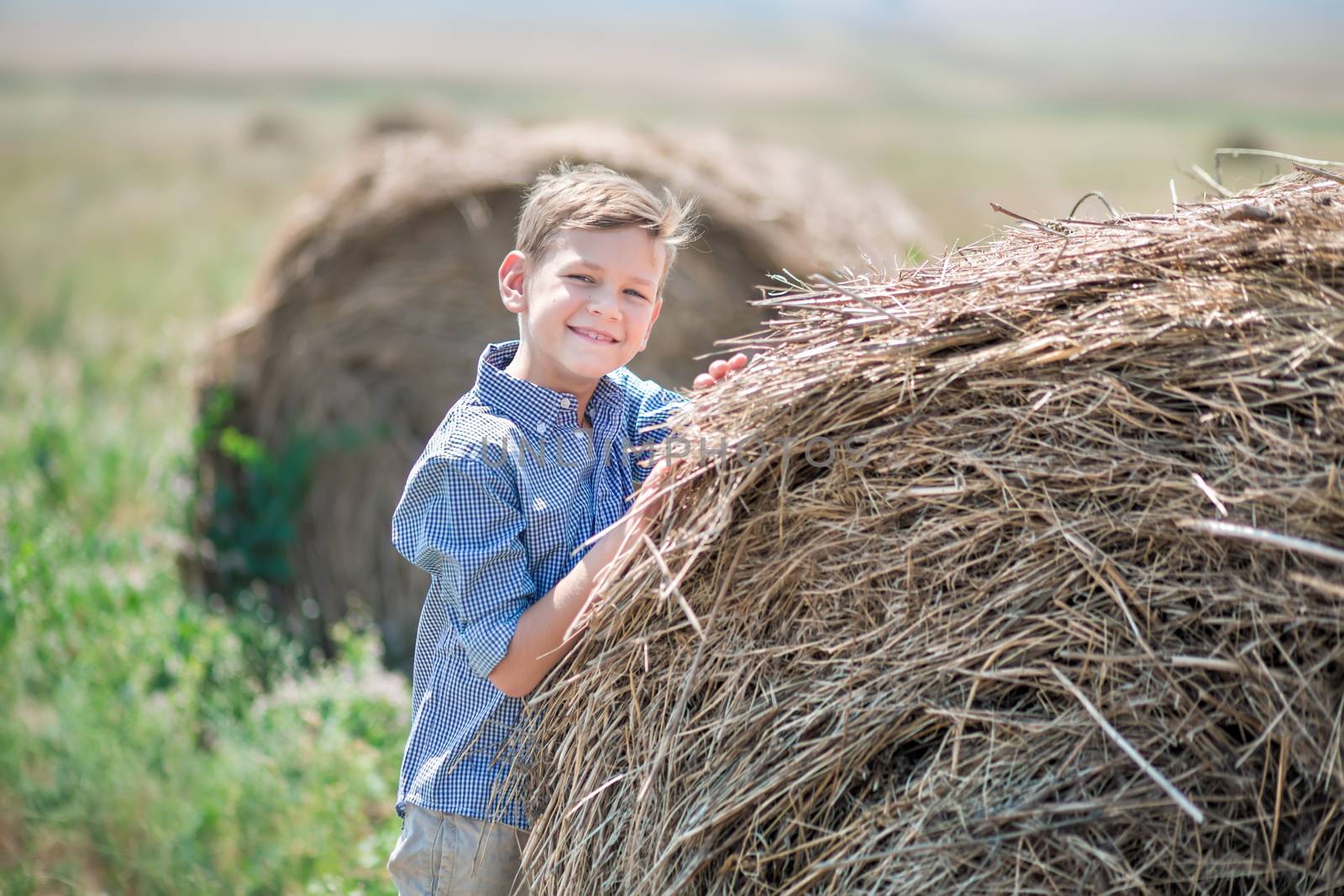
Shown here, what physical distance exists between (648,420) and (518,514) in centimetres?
44

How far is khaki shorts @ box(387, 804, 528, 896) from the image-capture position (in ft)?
7.06

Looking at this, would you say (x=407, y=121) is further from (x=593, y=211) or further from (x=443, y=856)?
(x=443, y=856)

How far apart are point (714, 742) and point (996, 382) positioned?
735 mm

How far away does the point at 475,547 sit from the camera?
2.02 metres

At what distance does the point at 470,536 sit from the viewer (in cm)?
202

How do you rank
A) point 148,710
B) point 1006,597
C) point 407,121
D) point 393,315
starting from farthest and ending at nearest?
point 407,121 < point 393,315 < point 148,710 < point 1006,597

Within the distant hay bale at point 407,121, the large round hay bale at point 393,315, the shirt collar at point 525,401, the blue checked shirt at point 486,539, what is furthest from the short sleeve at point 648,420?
the distant hay bale at point 407,121

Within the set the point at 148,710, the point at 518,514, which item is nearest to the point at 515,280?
the point at 518,514

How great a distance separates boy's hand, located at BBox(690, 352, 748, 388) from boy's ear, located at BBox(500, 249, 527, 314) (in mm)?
379

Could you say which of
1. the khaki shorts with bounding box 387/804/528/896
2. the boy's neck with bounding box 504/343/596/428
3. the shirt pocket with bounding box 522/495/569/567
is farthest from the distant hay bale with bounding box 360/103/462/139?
the khaki shorts with bounding box 387/804/528/896

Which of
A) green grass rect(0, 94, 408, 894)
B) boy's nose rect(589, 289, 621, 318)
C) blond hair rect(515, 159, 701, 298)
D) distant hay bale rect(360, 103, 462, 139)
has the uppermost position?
distant hay bale rect(360, 103, 462, 139)

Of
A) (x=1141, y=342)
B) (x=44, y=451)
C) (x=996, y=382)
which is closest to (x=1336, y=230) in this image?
(x=1141, y=342)

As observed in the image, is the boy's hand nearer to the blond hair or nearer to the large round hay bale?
the blond hair

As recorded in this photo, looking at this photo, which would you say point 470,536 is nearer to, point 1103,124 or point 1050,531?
point 1050,531
